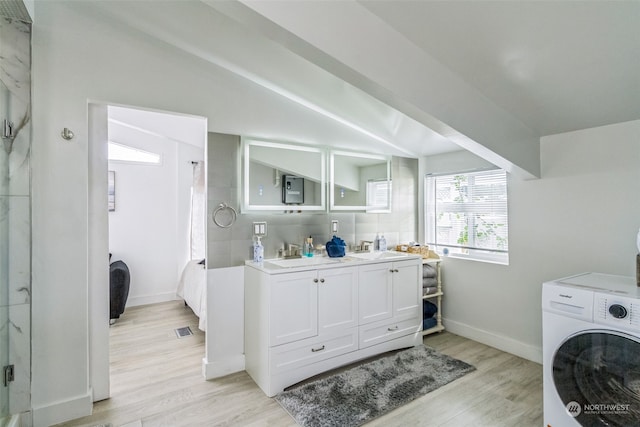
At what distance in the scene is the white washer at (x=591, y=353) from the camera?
1503 millimetres

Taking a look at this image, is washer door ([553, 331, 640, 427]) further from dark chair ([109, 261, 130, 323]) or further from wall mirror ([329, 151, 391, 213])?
dark chair ([109, 261, 130, 323])

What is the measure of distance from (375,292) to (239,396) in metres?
1.37

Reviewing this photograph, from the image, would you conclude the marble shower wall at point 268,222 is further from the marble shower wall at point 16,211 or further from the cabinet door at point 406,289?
the marble shower wall at point 16,211

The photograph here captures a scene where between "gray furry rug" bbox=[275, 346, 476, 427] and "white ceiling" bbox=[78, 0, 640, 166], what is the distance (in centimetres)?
187

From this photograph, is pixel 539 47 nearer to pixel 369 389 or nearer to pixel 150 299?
pixel 369 389

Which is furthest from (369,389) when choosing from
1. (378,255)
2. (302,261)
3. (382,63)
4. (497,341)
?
(382,63)

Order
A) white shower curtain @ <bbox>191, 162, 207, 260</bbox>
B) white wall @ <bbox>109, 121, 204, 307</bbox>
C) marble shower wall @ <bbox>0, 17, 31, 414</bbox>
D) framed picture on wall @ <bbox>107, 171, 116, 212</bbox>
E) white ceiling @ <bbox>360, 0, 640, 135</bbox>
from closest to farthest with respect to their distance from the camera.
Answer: white ceiling @ <bbox>360, 0, 640, 135</bbox> → marble shower wall @ <bbox>0, 17, 31, 414</bbox> → framed picture on wall @ <bbox>107, 171, 116, 212</bbox> → white wall @ <bbox>109, 121, 204, 307</bbox> → white shower curtain @ <bbox>191, 162, 207, 260</bbox>

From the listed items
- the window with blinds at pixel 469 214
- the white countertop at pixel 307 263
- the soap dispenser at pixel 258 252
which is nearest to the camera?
the white countertop at pixel 307 263

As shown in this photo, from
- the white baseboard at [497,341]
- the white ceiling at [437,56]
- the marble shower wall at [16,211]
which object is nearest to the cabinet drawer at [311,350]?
the white baseboard at [497,341]

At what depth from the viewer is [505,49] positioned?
5.33 ft

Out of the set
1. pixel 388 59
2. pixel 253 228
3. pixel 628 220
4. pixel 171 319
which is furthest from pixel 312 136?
pixel 171 319

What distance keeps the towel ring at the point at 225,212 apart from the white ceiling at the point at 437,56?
2.12 feet

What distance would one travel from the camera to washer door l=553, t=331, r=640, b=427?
1484 millimetres

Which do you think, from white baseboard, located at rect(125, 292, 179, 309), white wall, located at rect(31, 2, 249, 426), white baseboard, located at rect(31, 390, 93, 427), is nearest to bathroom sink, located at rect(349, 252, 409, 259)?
white wall, located at rect(31, 2, 249, 426)
